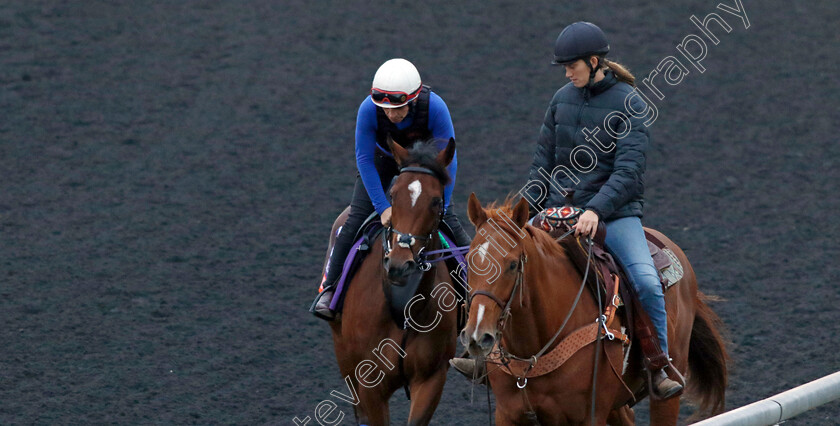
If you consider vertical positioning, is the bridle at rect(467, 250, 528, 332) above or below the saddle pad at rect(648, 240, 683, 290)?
above

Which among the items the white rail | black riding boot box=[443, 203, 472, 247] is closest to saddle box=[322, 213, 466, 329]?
black riding boot box=[443, 203, 472, 247]

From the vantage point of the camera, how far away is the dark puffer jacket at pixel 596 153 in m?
4.94

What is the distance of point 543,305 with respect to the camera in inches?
178

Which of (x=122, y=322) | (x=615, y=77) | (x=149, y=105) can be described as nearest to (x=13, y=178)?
(x=149, y=105)

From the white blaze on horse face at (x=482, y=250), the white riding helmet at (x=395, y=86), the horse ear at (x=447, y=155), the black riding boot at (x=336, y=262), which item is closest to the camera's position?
the white blaze on horse face at (x=482, y=250)

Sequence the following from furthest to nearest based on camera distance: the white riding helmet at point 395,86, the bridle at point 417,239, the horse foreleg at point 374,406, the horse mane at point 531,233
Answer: the horse foreleg at point 374,406
the white riding helmet at point 395,86
the bridle at point 417,239
the horse mane at point 531,233

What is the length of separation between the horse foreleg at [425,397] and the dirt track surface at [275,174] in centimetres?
114

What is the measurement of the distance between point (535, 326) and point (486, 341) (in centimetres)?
60

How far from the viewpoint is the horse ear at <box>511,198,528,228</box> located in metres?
4.29

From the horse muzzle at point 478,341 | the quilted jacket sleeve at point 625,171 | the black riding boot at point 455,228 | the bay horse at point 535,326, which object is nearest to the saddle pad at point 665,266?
the bay horse at point 535,326

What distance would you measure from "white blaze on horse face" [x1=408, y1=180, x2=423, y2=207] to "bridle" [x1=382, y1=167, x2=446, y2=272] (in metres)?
0.11

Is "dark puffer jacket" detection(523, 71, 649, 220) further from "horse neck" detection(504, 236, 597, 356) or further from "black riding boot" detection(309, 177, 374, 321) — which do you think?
"black riding boot" detection(309, 177, 374, 321)

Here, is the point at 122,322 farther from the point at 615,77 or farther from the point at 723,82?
the point at 723,82

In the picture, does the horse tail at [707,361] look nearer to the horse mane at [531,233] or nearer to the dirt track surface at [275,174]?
the dirt track surface at [275,174]
